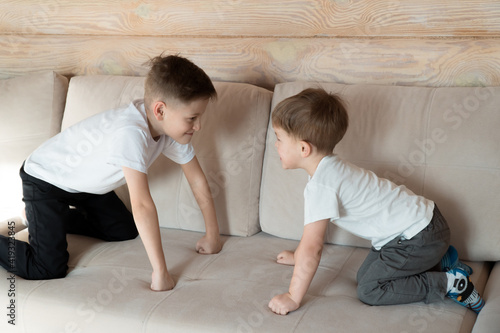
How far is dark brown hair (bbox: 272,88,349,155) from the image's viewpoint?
1469mm

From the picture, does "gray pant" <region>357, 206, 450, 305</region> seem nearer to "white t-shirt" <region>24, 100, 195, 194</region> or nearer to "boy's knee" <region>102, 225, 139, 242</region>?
"white t-shirt" <region>24, 100, 195, 194</region>

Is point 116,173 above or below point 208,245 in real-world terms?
above

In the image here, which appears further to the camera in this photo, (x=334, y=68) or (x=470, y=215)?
(x=334, y=68)

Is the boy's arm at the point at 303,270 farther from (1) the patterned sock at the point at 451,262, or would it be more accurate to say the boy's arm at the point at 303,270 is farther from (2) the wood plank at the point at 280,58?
(2) the wood plank at the point at 280,58

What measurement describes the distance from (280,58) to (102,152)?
0.77 m

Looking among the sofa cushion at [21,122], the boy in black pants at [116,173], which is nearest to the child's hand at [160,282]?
the boy in black pants at [116,173]

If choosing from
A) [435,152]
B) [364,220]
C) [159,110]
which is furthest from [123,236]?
[435,152]

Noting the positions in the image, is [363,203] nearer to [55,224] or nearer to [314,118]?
[314,118]

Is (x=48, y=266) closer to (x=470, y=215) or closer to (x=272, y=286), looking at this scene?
(x=272, y=286)

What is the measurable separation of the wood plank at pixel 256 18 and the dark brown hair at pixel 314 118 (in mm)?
614

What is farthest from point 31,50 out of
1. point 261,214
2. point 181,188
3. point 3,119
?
point 261,214

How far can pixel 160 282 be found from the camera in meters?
1.57

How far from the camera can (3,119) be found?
222 cm

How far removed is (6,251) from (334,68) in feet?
4.12
